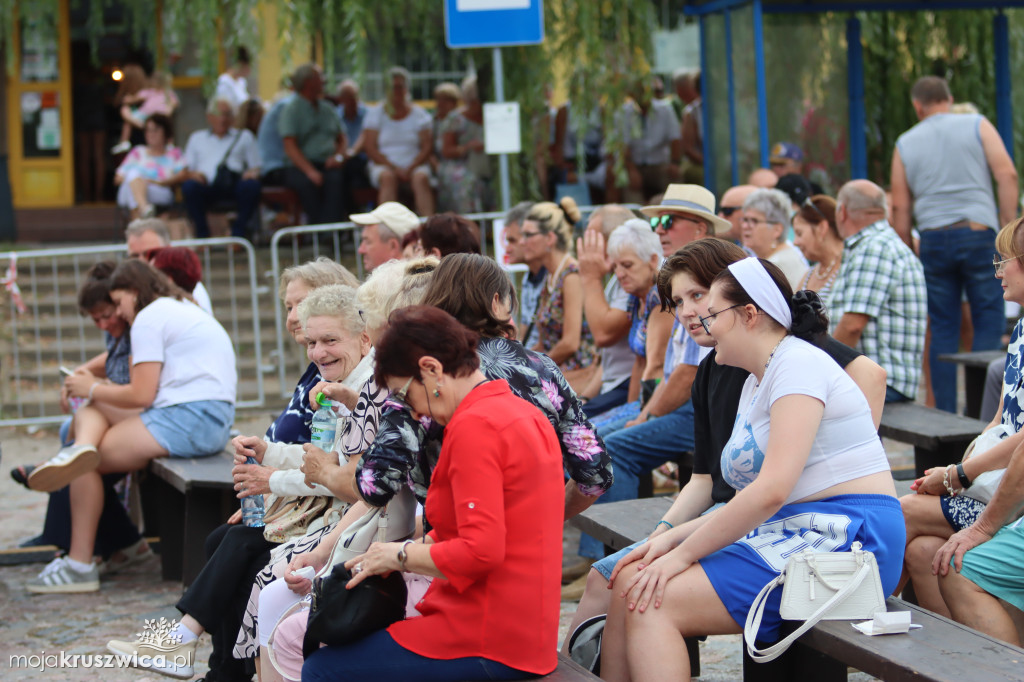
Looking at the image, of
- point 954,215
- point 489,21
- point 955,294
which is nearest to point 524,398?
point 489,21

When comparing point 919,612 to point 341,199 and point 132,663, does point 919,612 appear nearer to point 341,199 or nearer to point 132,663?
point 132,663

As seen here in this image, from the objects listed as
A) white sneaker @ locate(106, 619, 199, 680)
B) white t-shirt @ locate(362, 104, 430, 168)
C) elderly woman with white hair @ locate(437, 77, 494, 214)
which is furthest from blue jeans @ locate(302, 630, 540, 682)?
white t-shirt @ locate(362, 104, 430, 168)

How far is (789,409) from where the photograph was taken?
9.34 ft

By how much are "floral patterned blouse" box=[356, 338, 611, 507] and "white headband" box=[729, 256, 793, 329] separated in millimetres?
535

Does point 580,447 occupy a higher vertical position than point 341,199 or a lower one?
lower

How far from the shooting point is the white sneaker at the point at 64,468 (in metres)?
5.03

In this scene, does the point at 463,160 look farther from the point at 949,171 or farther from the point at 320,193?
the point at 949,171

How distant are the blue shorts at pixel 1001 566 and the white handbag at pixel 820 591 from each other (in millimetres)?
554

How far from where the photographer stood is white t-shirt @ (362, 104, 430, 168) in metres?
10.7

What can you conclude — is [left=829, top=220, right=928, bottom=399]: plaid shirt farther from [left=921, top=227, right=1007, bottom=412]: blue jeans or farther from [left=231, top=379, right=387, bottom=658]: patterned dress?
[left=231, top=379, right=387, bottom=658]: patterned dress

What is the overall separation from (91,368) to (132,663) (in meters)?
2.52

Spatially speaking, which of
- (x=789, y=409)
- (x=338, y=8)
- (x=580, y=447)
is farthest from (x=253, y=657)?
(x=338, y=8)

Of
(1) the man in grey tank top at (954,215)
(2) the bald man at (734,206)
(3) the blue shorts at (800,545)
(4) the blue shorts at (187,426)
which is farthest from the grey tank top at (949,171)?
(3) the blue shorts at (800,545)

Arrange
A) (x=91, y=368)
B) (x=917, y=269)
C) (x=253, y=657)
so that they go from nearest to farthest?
(x=253, y=657)
(x=917, y=269)
(x=91, y=368)
